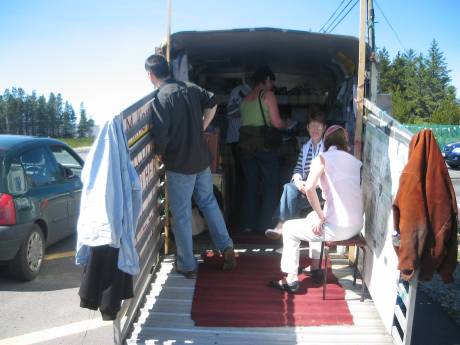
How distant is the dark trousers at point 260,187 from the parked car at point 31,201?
2.51 meters

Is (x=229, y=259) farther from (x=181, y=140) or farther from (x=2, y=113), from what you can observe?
(x=2, y=113)

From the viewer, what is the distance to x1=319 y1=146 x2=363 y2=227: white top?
363 cm

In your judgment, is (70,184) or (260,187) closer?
(260,187)

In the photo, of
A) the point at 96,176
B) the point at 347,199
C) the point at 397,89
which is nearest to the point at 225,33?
the point at 347,199

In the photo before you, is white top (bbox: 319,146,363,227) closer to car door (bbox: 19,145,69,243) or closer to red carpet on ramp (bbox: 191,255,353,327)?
red carpet on ramp (bbox: 191,255,353,327)

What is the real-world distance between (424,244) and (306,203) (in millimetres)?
2084

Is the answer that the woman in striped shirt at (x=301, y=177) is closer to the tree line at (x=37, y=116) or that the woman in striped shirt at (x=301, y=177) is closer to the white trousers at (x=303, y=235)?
the white trousers at (x=303, y=235)

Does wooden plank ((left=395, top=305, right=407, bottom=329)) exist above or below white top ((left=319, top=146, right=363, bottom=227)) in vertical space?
below

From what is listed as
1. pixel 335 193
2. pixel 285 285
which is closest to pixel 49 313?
pixel 285 285

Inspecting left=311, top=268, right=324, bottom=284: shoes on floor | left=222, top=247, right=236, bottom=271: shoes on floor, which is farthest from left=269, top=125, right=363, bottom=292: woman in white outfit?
left=222, top=247, right=236, bottom=271: shoes on floor

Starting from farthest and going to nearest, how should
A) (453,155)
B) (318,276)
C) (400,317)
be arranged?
(453,155)
(318,276)
(400,317)

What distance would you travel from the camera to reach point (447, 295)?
4793mm

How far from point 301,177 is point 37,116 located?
79.6 metres

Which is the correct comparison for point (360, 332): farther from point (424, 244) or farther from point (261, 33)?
point (261, 33)
